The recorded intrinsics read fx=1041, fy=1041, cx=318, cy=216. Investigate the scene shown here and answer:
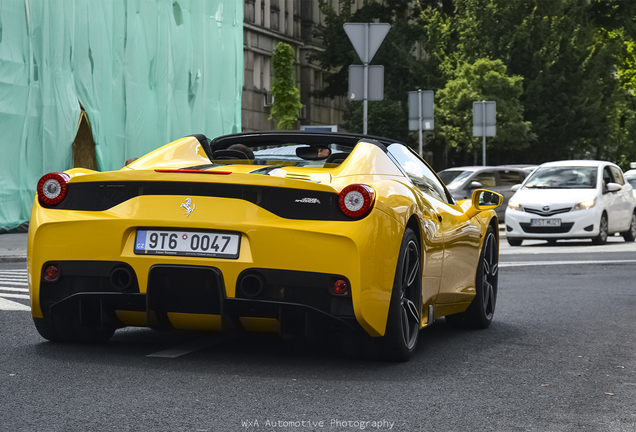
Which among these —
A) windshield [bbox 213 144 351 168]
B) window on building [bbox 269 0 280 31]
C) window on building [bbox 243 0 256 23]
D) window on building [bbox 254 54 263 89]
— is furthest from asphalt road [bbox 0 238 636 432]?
window on building [bbox 269 0 280 31]

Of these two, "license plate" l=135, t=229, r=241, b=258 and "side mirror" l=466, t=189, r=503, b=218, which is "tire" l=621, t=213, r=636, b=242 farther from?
"license plate" l=135, t=229, r=241, b=258

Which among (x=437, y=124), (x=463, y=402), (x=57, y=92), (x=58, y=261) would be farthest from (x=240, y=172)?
(x=437, y=124)

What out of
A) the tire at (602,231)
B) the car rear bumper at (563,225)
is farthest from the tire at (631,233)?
the car rear bumper at (563,225)

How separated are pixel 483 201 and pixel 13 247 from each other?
11.1 m

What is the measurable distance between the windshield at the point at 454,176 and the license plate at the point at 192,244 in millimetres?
19828

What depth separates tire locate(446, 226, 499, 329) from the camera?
7.19 m

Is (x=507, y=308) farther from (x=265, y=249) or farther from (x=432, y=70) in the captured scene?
(x=432, y=70)

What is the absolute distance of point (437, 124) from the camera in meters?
41.9

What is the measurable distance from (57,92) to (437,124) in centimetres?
2280

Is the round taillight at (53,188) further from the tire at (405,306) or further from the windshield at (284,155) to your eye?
the tire at (405,306)

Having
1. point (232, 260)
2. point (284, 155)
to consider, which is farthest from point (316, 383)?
point (284, 155)

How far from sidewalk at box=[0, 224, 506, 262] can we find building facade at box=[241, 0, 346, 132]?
87.8 ft

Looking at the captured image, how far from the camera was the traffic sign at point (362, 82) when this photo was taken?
55.4 feet

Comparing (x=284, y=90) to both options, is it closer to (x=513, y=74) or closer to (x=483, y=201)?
(x=513, y=74)
